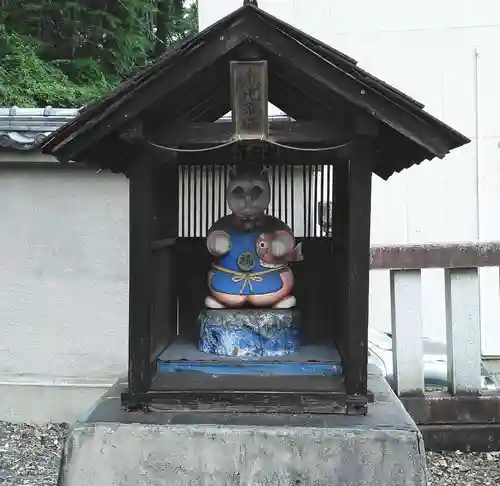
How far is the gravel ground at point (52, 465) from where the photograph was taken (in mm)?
4371

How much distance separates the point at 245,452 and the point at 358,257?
1030 mm

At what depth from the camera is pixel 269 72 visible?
275 centimetres

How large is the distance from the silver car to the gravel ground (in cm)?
62

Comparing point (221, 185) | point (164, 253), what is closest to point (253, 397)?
point (164, 253)

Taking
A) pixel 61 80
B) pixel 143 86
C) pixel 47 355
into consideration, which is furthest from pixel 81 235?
pixel 61 80

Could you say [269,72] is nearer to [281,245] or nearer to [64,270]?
[281,245]

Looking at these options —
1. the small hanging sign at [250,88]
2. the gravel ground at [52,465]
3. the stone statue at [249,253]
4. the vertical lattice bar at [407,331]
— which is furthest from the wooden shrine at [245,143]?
the gravel ground at [52,465]

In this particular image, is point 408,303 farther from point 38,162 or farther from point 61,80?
point 61,80

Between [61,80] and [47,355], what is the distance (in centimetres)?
740

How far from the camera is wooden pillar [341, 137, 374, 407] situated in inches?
106

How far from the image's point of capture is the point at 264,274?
10.3ft

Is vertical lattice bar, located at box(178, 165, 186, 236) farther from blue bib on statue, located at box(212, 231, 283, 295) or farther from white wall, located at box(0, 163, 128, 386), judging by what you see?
white wall, located at box(0, 163, 128, 386)

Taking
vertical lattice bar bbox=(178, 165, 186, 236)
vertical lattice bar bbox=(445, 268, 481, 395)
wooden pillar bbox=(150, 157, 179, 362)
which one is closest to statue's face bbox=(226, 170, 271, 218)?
wooden pillar bbox=(150, 157, 179, 362)

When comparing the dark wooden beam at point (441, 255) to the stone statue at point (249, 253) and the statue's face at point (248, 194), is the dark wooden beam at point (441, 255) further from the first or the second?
the statue's face at point (248, 194)
